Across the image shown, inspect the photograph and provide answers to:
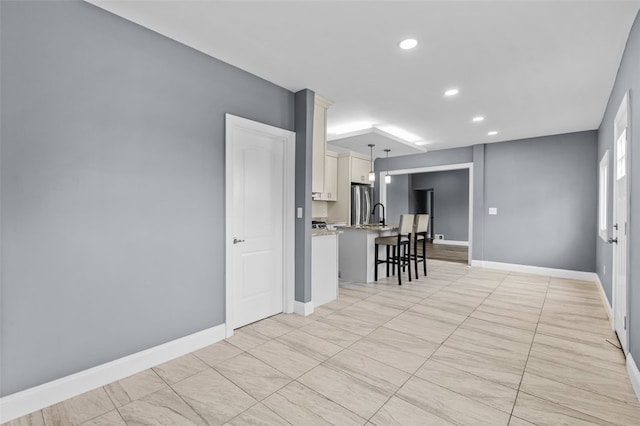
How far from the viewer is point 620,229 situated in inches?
108

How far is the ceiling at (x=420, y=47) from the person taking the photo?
2.11 meters

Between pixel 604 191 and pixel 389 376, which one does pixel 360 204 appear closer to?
pixel 604 191

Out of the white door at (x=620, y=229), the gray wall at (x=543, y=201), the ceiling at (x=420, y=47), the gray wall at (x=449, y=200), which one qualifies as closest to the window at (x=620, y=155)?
the white door at (x=620, y=229)

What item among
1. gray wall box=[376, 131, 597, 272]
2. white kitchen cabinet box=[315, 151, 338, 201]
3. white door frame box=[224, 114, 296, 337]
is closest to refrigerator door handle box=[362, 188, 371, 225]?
white kitchen cabinet box=[315, 151, 338, 201]

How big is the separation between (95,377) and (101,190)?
4.19ft

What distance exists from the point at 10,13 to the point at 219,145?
4.75 ft

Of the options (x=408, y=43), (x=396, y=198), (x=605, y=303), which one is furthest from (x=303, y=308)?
(x=396, y=198)

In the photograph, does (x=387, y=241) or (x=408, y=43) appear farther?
(x=387, y=241)

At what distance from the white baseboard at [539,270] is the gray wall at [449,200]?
3.79m

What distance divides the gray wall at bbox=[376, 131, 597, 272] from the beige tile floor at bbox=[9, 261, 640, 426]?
2.22 m

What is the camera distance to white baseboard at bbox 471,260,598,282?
528 centimetres

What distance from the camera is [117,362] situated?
84.9 inches

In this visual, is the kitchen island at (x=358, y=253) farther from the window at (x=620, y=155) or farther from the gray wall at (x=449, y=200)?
the gray wall at (x=449, y=200)

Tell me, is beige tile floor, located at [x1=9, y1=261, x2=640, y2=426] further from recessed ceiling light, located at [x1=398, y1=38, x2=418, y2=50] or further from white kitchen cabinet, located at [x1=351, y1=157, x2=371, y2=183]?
white kitchen cabinet, located at [x1=351, y1=157, x2=371, y2=183]
